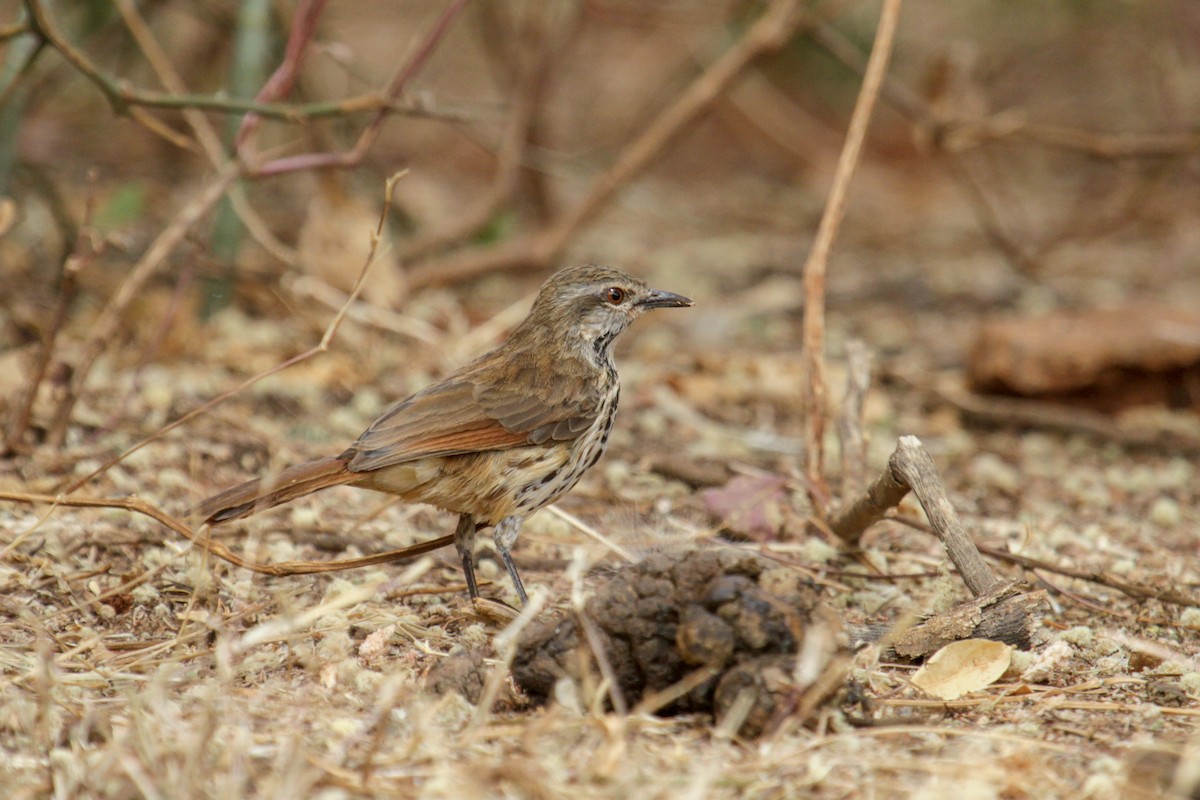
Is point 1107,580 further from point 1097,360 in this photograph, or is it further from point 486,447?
point 1097,360

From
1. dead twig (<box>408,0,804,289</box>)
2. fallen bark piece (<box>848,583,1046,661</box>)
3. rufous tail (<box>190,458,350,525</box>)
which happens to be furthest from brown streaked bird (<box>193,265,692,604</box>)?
dead twig (<box>408,0,804,289</box>)

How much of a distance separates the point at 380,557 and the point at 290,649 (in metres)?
0.55

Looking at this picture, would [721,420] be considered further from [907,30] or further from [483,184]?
[907,30]

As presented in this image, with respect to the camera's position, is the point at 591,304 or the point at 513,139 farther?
the point at 513,139

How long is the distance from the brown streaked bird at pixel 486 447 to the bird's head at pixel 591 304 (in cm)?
6

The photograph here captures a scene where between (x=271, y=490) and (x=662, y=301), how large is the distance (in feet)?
5.70

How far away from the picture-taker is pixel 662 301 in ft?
16.4

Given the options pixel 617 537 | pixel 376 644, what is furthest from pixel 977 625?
pixel 376 644

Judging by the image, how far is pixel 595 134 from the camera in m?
10.5

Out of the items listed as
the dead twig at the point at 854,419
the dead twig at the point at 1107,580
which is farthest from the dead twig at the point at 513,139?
the dead twig at the point at 1107,580

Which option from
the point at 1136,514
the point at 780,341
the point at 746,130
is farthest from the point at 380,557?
the point at 746,130

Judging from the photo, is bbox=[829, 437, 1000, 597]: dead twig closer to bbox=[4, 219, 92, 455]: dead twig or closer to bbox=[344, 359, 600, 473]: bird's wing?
bbox=[344, 359, 600, 473]: bird's wing

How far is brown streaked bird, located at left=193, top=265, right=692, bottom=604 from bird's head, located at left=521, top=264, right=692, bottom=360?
6 cm

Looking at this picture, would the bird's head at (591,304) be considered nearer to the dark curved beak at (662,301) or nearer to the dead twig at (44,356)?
the dark curved beak at (662,301)
